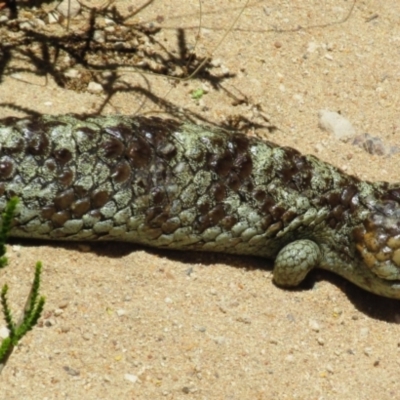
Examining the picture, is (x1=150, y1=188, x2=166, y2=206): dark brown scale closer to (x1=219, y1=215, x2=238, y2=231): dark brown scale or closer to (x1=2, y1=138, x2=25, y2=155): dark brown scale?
(x1=219, y1=215, x2=238, y2=231): dark brown scale

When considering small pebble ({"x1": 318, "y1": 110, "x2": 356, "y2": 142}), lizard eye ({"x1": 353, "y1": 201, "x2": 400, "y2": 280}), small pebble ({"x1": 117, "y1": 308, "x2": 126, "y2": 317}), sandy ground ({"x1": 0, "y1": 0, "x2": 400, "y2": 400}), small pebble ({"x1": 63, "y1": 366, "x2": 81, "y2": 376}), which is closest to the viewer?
small pebble ({"x1": 63, "y1": 366, "x2": 81, "y2": 376})

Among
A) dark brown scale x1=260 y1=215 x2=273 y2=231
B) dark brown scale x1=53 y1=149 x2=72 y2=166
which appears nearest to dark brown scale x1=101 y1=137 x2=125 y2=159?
dark brown scale x1=53 y1=149 x2=72 y2=166

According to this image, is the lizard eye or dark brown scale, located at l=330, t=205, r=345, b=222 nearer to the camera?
the lizard eye

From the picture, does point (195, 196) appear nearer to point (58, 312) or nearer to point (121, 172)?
point (121, 172)

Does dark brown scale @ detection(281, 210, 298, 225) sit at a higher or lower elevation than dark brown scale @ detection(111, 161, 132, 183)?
lower

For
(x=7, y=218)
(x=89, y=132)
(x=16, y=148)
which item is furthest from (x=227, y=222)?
(x=7, y=218)

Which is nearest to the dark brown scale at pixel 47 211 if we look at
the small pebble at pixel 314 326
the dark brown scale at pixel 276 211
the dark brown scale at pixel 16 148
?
the dark brown scale at pixel 16 148

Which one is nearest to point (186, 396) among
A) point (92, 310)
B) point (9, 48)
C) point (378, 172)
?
point (92, 310)
